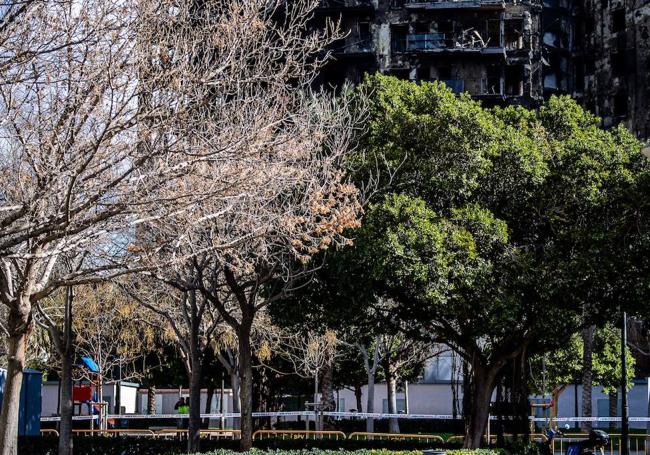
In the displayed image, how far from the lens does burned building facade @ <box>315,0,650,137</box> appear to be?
205 ft

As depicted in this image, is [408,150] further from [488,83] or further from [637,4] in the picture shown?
[637,4]

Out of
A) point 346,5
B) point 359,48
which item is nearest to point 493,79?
point 359,48

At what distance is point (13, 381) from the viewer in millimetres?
17344

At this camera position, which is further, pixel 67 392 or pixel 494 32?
pixel 494 32

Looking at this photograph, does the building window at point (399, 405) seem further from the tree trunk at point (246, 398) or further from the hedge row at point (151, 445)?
the tree trunk at point (246, 398)

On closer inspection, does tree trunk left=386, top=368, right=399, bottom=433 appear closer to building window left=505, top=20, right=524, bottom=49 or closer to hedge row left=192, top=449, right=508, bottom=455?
hedge row left=192, top=449, right=508, bottom=455

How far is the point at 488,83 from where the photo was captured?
63188 millimetres

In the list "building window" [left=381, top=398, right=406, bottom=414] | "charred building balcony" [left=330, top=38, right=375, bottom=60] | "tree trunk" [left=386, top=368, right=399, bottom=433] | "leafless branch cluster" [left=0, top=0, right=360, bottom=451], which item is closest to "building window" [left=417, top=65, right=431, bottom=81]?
"charred building balcony" [left=330, top=38, right=375, bottom=60]

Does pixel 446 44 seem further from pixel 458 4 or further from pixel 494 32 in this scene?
pixel 494 32

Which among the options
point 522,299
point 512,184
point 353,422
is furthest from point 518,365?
point 353,422

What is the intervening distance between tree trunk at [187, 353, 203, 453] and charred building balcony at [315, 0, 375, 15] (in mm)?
39963

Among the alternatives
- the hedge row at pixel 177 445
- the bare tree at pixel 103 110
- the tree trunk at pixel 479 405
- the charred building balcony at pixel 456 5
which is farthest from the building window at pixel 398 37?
the bare tree at pixel 103 110

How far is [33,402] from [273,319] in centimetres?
601

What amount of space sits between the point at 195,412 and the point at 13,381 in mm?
7811
